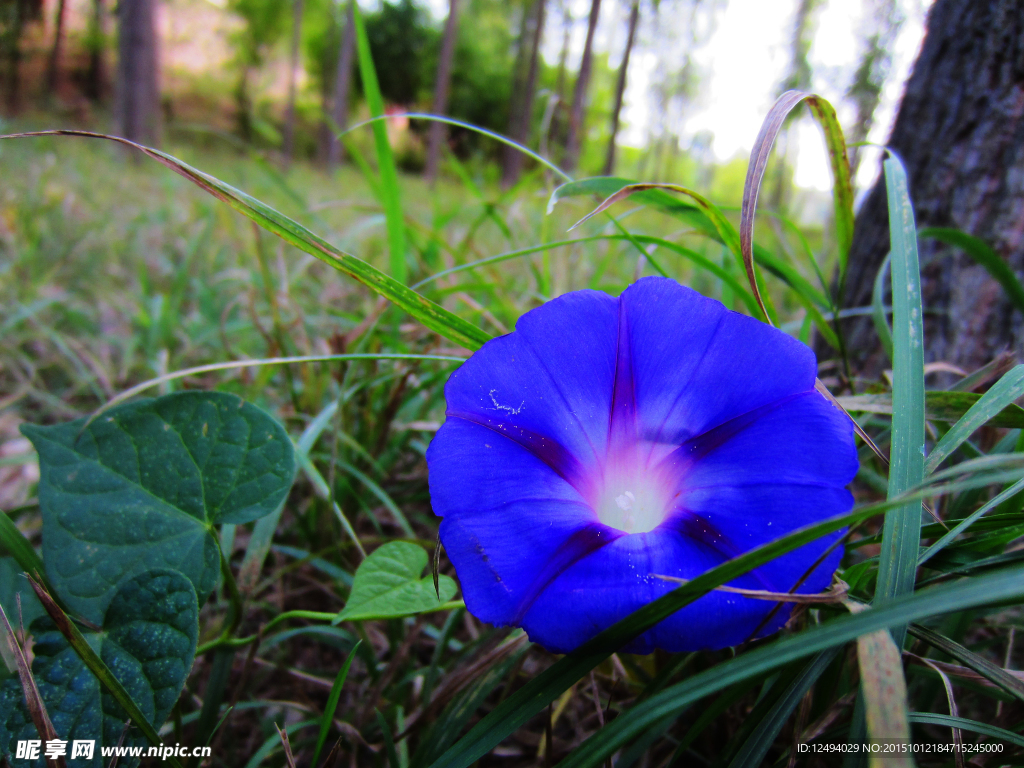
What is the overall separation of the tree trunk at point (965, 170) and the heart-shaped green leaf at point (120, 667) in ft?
5.42

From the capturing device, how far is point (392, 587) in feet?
2.32

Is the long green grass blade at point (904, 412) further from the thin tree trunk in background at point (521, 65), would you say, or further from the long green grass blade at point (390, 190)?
the thin tree trunk in background at point (521, 65)

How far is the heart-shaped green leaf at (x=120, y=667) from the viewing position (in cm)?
63

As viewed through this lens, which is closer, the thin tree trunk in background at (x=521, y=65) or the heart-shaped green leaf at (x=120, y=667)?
the heart-shaped green leaf at (x=120, y=667)

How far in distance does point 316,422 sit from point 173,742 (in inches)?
21.6

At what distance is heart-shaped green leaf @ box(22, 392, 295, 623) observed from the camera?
749mm

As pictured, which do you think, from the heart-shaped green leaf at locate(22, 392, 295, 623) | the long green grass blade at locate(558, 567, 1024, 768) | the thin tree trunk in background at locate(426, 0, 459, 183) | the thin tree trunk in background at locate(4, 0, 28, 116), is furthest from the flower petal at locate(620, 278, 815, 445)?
the thin tree trunk in background at locate(4, 0, 28, 116)

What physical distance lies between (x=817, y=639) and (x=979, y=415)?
0.41 m

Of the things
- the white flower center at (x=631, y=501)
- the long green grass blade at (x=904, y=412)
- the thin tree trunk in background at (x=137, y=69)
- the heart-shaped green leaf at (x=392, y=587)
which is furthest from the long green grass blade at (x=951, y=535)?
the thin tree trunk in background at (x=137, y=69)

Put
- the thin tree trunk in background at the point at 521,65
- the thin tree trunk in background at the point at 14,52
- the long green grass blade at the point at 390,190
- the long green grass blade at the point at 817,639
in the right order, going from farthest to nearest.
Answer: the thin tree trunk in background at the point at 521,65, the thin tree trunk in background at the point at 14,52, the long green grass blade at the point at 390,190, the long green grass blade at the point at 817,639

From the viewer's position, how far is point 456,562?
23.2 inches

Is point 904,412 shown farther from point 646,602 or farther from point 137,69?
point 137,69

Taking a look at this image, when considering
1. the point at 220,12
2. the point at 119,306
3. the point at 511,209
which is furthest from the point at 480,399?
the point at 220,12

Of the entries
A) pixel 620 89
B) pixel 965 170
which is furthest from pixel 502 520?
pixel 620 89
